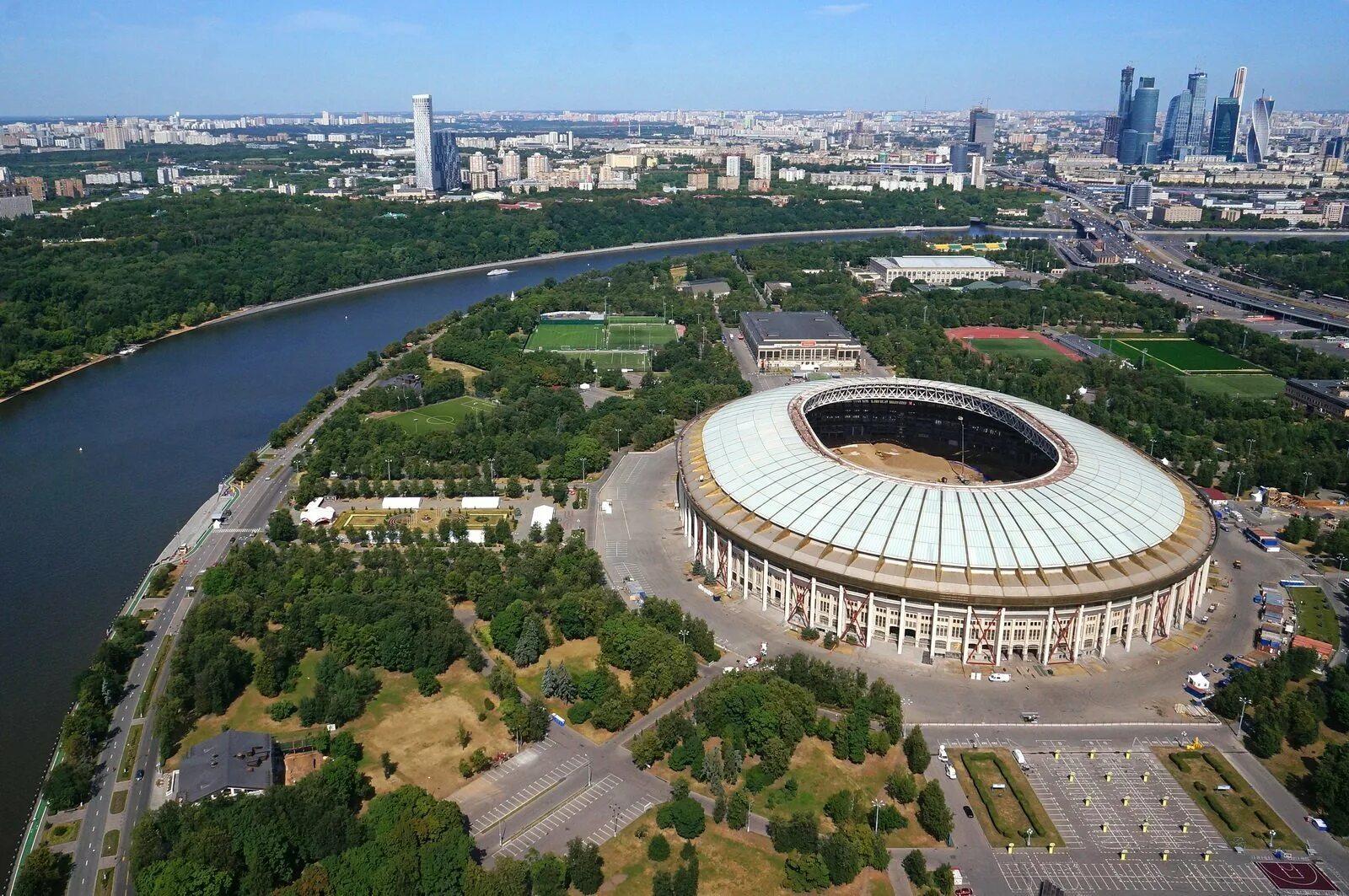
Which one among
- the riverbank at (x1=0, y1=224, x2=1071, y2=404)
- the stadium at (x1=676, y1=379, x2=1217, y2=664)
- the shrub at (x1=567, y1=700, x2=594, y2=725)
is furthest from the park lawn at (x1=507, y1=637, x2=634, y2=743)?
the riverbank at (x1=0, y1=224, x2=1071, y2=404)

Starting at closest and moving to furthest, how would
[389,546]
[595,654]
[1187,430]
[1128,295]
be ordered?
[595,654] → [389,546] → [1187,430] → [1128,295]

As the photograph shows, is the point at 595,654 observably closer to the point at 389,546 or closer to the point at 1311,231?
the point at 389,546

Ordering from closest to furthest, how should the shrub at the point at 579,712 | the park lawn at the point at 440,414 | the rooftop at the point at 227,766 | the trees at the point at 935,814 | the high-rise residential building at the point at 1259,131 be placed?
the trees at the point at 935,814 → the rooftop at the point at 227,766 → the shrub at the point at 579,712 → the park lawn at the point at 440,414 → the high-rise residential building at the point at 1259,131

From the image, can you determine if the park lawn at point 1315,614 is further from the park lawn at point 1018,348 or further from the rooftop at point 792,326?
the rooftop at point 792,326

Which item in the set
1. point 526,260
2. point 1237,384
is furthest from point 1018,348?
point 526,260

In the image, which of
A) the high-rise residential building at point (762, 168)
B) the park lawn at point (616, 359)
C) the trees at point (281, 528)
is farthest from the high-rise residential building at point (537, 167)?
the trees at point (281, 528)

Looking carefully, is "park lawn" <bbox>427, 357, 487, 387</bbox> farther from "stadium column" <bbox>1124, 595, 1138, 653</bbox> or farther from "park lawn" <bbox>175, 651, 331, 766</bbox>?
"stadium column" <bbox>1124, 595, 1138, 653</bbox>

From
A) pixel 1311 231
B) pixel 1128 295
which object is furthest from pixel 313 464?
pixel 1311 231
